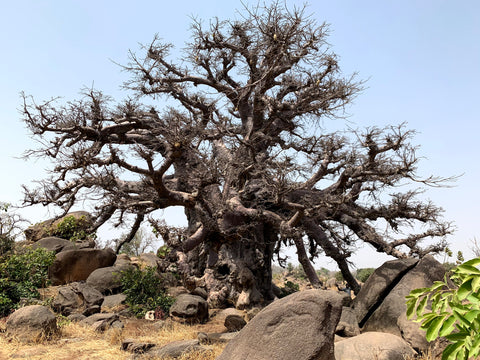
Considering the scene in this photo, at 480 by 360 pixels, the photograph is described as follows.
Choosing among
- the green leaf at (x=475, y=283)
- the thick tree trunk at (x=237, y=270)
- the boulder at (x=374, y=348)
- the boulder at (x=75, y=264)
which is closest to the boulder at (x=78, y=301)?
the boulder at (x=75, y=264)

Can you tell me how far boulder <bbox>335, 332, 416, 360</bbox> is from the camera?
7.24m

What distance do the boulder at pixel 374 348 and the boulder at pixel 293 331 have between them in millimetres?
1655

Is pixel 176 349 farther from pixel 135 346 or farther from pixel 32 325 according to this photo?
pixel 32 325

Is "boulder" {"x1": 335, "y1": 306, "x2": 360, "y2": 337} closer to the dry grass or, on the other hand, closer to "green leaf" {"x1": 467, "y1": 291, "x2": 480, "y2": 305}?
the dry grass

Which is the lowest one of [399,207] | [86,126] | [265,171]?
[399,207]

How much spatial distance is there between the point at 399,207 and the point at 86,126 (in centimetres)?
1057

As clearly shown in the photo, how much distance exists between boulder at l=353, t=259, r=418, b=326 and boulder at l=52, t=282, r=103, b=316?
749cm

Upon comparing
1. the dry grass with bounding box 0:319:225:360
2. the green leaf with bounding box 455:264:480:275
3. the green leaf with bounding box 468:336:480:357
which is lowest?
the dry grass with bounding box 0:319:225:360

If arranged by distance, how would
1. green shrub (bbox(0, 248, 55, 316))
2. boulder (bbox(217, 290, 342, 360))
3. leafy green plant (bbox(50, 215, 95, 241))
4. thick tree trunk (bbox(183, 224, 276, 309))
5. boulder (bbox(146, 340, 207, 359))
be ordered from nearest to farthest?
boulder (bbox(217, 290, 342, 360)), boulder (bbox(146, 340, 207, 359)), green shrub (bbox(0, 248, 55, 316)), thick tree trunk (bbox(183, 224, 276, 309)), leafy green plant (bbox(50, 215, 95, 241))

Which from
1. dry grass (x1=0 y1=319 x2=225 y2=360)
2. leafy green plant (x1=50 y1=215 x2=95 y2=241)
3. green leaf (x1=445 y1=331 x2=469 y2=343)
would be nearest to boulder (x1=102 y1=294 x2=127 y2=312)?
dry grass (x1=0 y1=319 x2=225 y2=360)

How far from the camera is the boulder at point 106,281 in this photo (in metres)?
13.8

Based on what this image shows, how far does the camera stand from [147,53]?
14.8 m

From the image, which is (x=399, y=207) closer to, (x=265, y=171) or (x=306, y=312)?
(x=265, y=171)

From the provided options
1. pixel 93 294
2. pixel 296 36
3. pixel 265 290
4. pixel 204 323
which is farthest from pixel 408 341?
pixel 296 36
